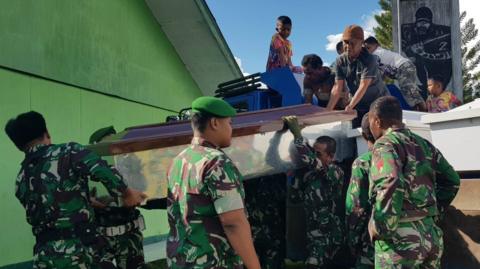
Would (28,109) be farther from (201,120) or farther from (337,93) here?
(201,120)

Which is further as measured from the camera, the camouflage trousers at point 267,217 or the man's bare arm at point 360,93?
the man's bare arm at point 360,93

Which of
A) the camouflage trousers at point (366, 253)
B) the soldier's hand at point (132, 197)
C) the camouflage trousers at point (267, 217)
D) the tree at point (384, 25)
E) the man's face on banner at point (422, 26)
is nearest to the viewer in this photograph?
the soldier's hand at point (132, 197)

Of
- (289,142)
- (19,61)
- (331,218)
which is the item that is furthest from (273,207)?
(19,61)

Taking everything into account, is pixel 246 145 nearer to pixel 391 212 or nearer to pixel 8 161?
Result: pixel 391 212

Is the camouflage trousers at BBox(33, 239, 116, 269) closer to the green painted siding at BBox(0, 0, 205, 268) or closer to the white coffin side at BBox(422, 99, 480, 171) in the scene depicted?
the white coffin side at BBox(422, 99, 480, 171)

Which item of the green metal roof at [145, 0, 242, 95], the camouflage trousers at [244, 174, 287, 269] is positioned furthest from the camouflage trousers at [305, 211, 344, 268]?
the green metal roof at [145, 0, 242, 95]

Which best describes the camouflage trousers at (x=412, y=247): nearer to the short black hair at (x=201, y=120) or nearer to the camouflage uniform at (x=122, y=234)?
the short black hair at (x=201, y=120)

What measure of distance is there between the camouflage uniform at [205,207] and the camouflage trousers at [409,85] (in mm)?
3240

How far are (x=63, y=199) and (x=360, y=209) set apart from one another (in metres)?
1.88

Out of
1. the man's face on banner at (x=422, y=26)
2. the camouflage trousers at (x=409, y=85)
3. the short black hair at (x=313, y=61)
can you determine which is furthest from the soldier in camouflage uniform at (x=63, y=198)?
the man's face on banner at (x=422, y=26)

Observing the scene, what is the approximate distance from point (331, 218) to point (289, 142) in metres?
0.74

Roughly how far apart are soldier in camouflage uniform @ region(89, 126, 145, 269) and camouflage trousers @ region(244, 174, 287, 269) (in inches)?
39.3

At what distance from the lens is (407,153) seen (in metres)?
2.81

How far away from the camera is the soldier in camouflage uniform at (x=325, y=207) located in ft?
12.7
